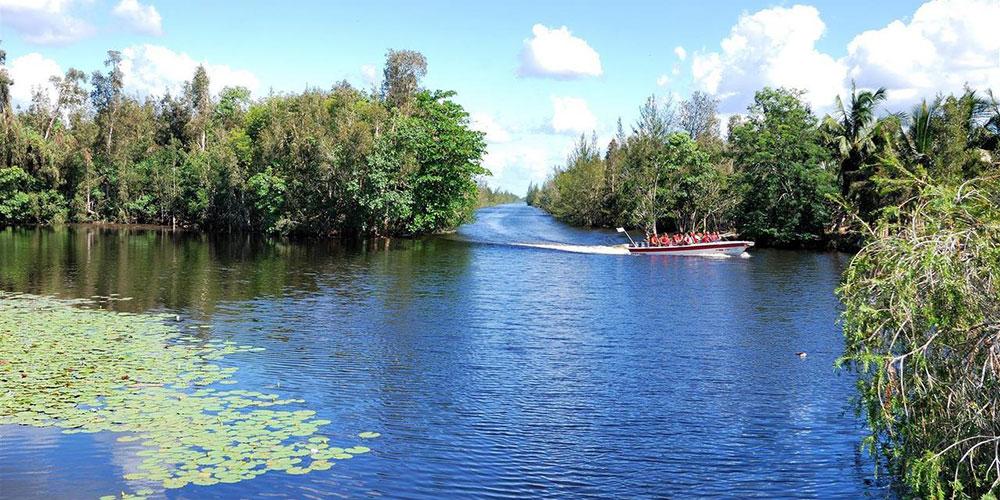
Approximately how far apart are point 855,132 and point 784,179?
6530mm

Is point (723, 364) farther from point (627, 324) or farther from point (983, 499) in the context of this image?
point (983, 499)

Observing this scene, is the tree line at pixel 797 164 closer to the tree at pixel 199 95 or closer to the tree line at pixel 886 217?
the tree line at pixel 886 217

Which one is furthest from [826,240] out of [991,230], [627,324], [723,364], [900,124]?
[991,230]

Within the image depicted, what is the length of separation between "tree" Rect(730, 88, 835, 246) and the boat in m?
11.6

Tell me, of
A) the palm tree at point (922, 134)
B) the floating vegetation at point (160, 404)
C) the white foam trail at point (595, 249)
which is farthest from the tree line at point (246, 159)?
the floating vegetation at point (160, 404)

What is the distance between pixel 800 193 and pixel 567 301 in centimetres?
3763

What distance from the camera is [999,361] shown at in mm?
8961

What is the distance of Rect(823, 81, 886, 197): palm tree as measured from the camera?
59844 millimetres

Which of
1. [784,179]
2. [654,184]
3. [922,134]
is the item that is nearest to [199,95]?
[654,184]

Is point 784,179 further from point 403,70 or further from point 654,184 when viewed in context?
point 403,70

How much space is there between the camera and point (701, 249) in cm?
5403

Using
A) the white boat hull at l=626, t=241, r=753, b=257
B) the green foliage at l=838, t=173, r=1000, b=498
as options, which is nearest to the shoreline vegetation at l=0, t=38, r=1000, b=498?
the green foliage at l=838, t=173, r=1000, b=498

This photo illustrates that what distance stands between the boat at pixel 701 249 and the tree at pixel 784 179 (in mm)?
11581

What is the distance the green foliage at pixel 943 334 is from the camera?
9.30 meters
